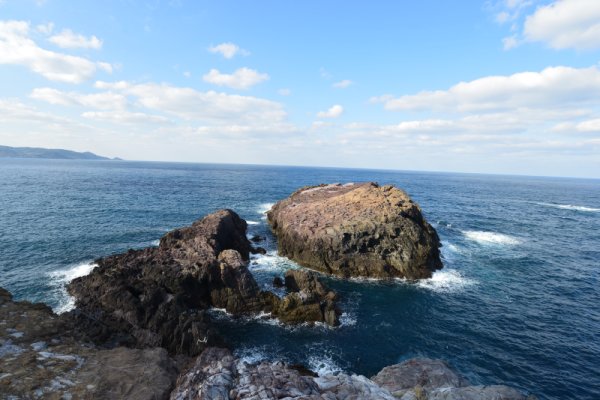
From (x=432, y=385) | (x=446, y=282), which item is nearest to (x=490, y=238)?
(x=446, y=282)

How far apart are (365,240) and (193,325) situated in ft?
89.1

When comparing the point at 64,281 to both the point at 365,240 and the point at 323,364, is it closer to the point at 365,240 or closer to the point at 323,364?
the point at 323,364

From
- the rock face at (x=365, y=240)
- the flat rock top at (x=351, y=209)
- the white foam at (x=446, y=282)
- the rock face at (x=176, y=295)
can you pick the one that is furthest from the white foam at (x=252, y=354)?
the flat rock top at (x=351, y=209)

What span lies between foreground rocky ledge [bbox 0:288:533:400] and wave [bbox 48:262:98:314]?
436 inches

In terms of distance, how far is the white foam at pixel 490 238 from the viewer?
196 ft

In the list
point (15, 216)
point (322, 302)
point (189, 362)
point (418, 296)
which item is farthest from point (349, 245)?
point (15, 216)

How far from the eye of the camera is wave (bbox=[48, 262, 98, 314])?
30.6 m

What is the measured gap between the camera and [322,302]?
31359 mm

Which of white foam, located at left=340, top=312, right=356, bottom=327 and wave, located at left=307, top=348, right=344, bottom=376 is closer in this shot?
wave, located at left=307, top=348, right=344, bottom=376

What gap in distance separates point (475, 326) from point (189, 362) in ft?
89.0

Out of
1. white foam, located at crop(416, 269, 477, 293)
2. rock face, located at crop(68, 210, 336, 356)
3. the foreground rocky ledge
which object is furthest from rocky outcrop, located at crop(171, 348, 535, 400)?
white foam, located at crop(416, 269, 477, 293)

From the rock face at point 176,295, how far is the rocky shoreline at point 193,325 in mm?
109

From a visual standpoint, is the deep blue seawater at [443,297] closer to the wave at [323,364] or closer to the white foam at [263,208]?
the wave at [323,364]

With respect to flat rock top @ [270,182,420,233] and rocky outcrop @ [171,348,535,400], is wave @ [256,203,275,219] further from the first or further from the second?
rocky outcrop @ [171,348,535,400]
